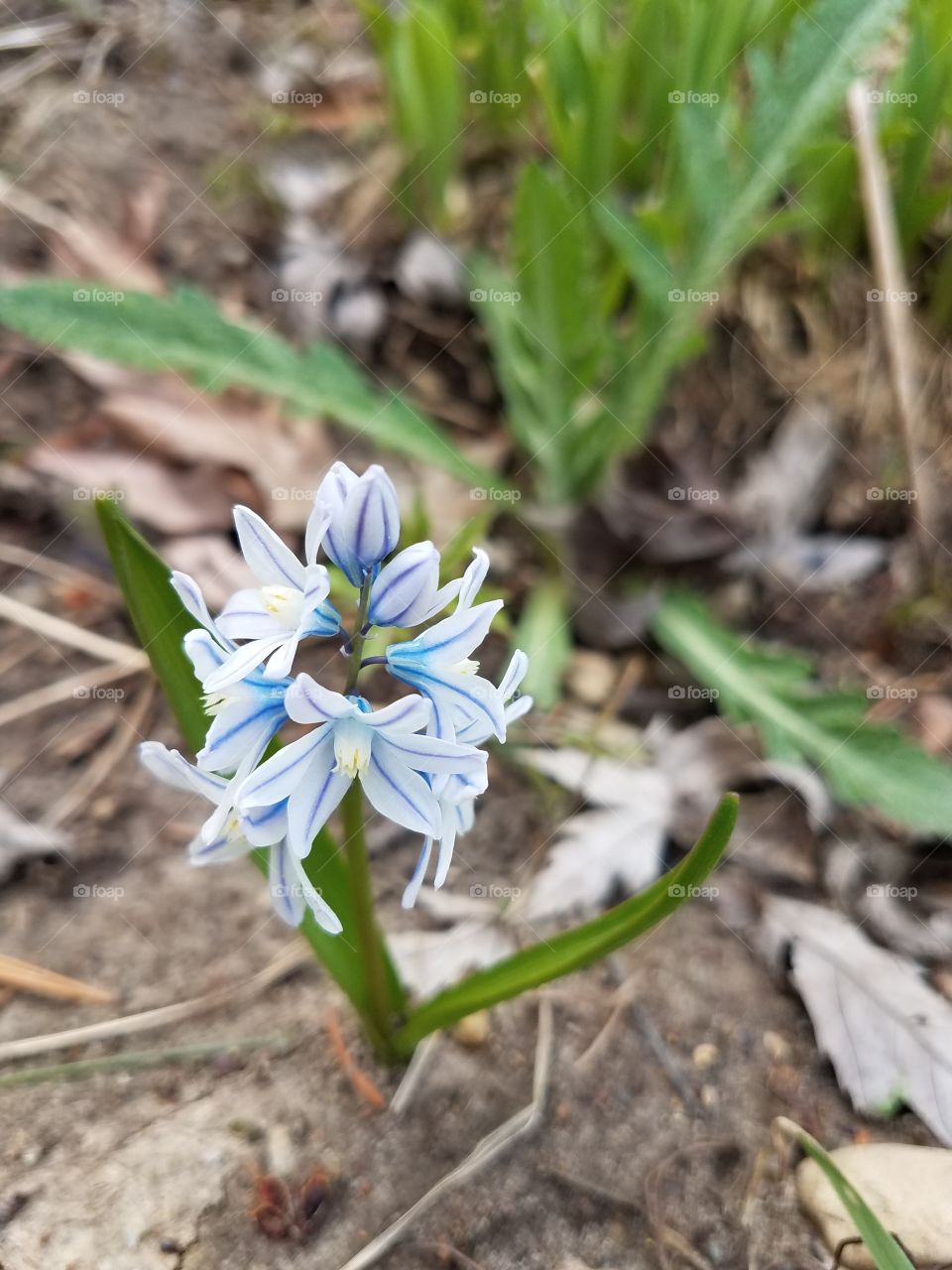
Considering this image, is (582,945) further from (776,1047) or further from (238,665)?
(776,1047)

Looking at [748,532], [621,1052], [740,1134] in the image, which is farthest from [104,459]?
[740,1134]

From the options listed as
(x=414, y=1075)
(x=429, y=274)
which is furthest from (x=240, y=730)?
(x=429, y=274)

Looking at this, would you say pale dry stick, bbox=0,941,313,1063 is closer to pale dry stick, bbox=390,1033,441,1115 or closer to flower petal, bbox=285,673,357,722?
pale dry stick, bbox=390,1033,441,1115

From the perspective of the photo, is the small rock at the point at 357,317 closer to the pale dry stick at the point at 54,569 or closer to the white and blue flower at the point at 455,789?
the pale dry stick at the point at 54,569

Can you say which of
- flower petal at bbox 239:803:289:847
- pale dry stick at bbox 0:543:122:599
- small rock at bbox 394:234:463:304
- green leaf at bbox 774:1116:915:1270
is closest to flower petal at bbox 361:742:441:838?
flower petal at bbox 239:803:289:847

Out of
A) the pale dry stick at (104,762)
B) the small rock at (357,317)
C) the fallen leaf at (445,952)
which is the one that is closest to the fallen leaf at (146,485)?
the pale dry stick at (104,762)

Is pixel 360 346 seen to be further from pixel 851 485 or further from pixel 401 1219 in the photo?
pixel 401 1219
